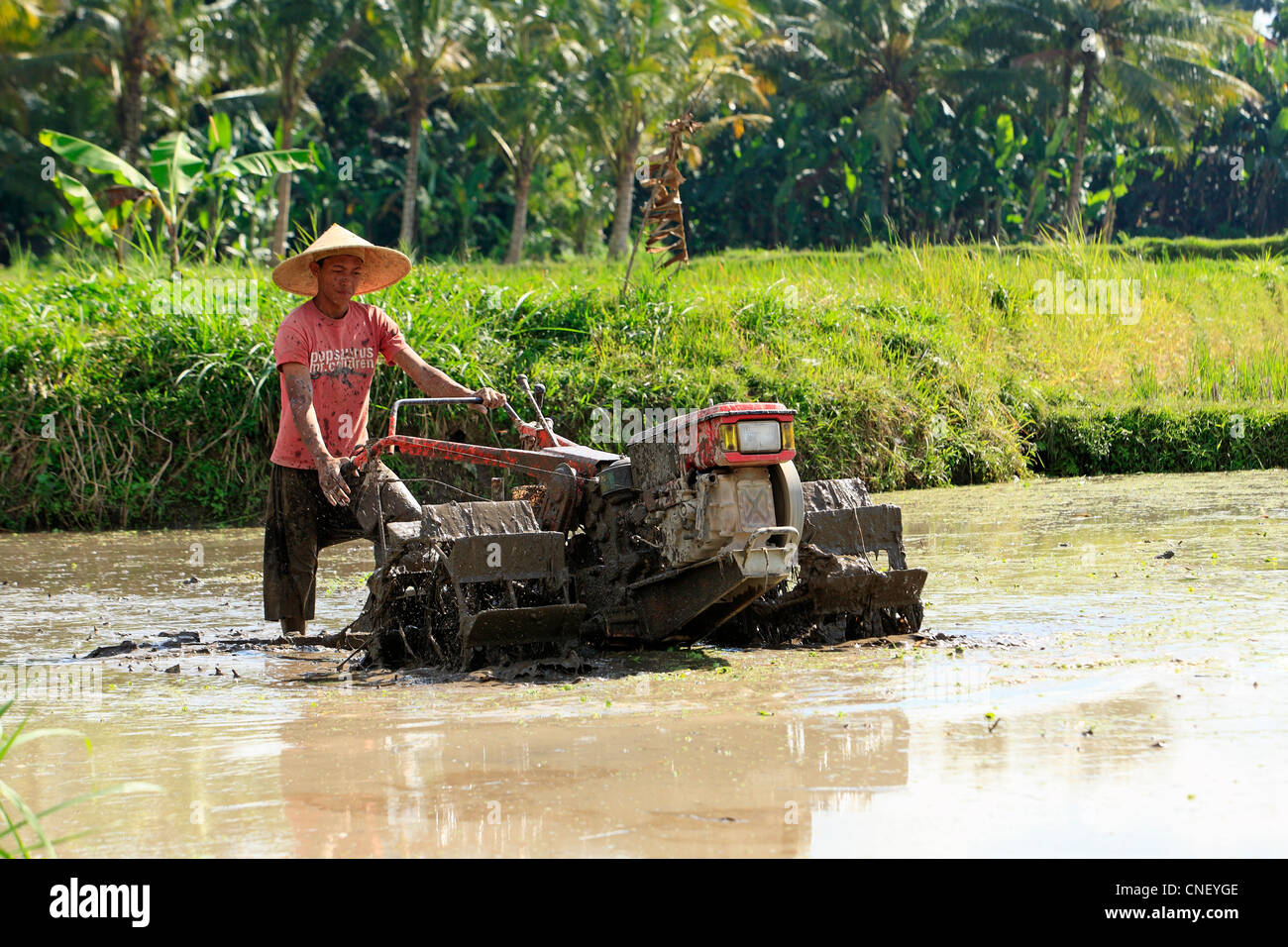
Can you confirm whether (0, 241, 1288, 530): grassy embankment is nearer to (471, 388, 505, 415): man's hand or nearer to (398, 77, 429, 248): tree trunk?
(471, 388, 505, 415): man's hand

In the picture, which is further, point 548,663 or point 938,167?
point 938,167

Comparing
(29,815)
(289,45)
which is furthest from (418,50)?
(29,815)

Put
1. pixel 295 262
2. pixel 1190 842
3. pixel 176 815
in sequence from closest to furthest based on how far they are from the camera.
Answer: pixel 1190 842 < pixel 176 815 < pixel 295 262

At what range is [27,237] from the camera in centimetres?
3372

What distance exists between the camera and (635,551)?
535 centimetres

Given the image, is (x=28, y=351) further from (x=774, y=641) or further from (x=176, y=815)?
(x=176, y=815)

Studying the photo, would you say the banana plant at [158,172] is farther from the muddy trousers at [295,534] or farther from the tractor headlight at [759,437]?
the tractor headlight at [759,437]

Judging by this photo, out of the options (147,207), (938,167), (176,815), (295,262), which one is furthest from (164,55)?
(176,815)

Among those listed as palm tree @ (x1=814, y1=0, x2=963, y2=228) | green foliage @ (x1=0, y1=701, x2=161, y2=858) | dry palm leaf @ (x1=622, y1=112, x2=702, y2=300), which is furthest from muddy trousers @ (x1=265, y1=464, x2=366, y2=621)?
palm tree @ (x1=814, y1=0, x2=963, y2=228)

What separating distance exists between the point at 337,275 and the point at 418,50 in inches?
1034

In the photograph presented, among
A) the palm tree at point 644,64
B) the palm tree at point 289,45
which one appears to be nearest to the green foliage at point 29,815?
the palm tree at point 289,45

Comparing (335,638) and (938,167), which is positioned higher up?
(938,167)

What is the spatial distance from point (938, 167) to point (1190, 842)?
3723cm

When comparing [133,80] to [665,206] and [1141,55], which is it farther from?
[1141,55]
